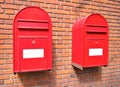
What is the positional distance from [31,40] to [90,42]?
3.43 ft

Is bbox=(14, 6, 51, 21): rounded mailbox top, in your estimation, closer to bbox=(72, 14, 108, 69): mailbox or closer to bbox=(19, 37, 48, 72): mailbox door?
bbox=(19, 37, 48, 72): mailbox door

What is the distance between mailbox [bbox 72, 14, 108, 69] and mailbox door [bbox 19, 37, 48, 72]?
0.69m

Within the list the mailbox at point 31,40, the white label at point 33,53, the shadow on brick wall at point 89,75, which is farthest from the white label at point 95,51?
the white label at point 33,53

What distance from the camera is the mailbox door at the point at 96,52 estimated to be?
3.30 metres

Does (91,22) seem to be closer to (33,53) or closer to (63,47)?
(63,47)

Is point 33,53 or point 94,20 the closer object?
point 33,53

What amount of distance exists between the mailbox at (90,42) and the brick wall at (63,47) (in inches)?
9.3

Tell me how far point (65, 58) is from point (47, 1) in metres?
1.07

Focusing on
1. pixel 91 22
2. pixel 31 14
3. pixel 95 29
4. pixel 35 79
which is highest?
pixel 31 14

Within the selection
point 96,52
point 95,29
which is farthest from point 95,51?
point 95,29

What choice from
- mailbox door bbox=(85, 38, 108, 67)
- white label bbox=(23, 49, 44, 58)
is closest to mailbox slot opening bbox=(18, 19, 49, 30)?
white label bbox=(23, 49, 44, 58)

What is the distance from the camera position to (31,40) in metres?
2.82

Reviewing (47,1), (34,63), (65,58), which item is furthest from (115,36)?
(34,63)

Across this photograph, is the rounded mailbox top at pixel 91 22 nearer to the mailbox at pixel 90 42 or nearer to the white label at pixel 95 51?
the mailbox at pixel 90 42
